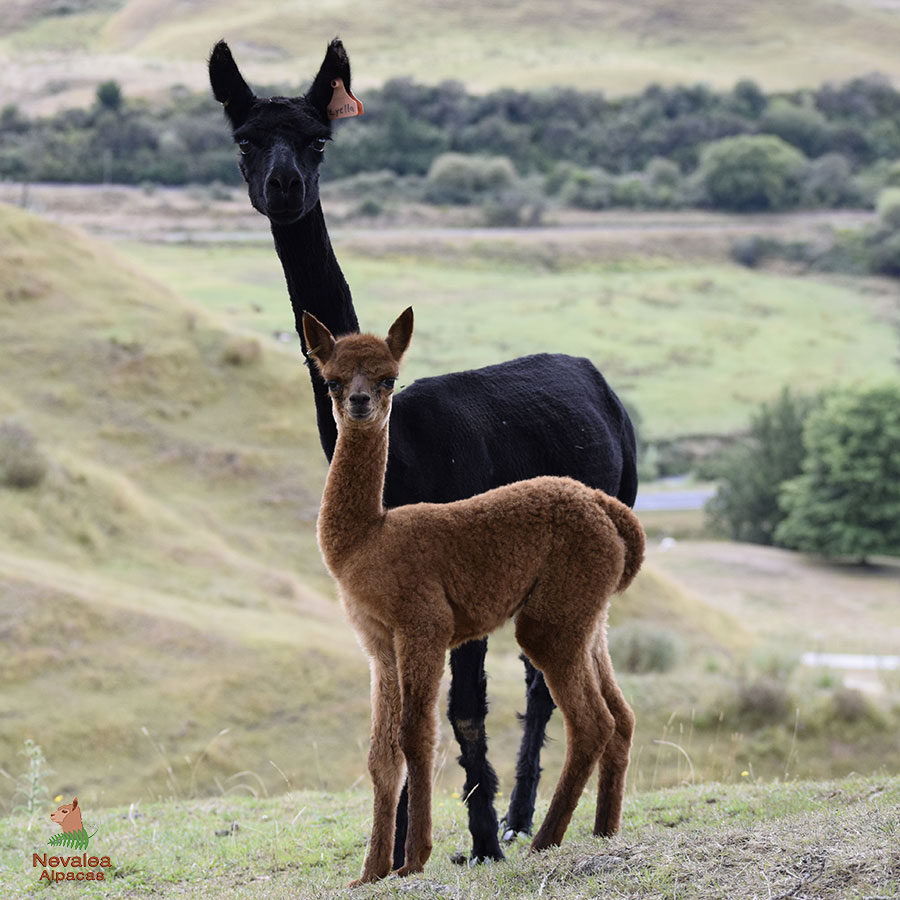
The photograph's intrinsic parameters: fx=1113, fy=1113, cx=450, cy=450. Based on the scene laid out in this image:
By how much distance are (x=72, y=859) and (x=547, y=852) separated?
284cm

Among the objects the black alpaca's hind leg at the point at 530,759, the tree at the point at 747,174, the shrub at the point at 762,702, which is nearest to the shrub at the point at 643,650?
the shrub at the point at 762,702

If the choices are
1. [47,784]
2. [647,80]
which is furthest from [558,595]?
[647,80]

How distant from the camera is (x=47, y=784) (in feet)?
41.7

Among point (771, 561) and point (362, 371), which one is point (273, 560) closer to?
point (362, 371)

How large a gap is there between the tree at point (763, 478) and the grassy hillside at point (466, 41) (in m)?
68.9

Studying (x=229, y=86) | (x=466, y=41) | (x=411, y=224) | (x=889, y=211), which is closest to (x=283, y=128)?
(x=229, y=86)

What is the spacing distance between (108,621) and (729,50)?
163779 mm

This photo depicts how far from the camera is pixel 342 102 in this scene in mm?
5910

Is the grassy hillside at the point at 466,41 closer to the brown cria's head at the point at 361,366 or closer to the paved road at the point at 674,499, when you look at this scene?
the paved road at the point at 674,499

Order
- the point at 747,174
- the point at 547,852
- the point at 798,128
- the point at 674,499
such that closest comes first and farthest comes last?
the point at 547,852
the point at 674,499
the point at 747,174
the point at 798,128

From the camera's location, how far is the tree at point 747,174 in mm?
97750

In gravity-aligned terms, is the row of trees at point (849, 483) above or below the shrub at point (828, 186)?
below

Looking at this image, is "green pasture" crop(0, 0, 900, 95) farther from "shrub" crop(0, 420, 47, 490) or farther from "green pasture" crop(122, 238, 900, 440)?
"shrub" crop(0, 420, 47, 490)

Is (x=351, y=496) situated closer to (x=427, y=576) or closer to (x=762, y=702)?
(x=427, y=576)
